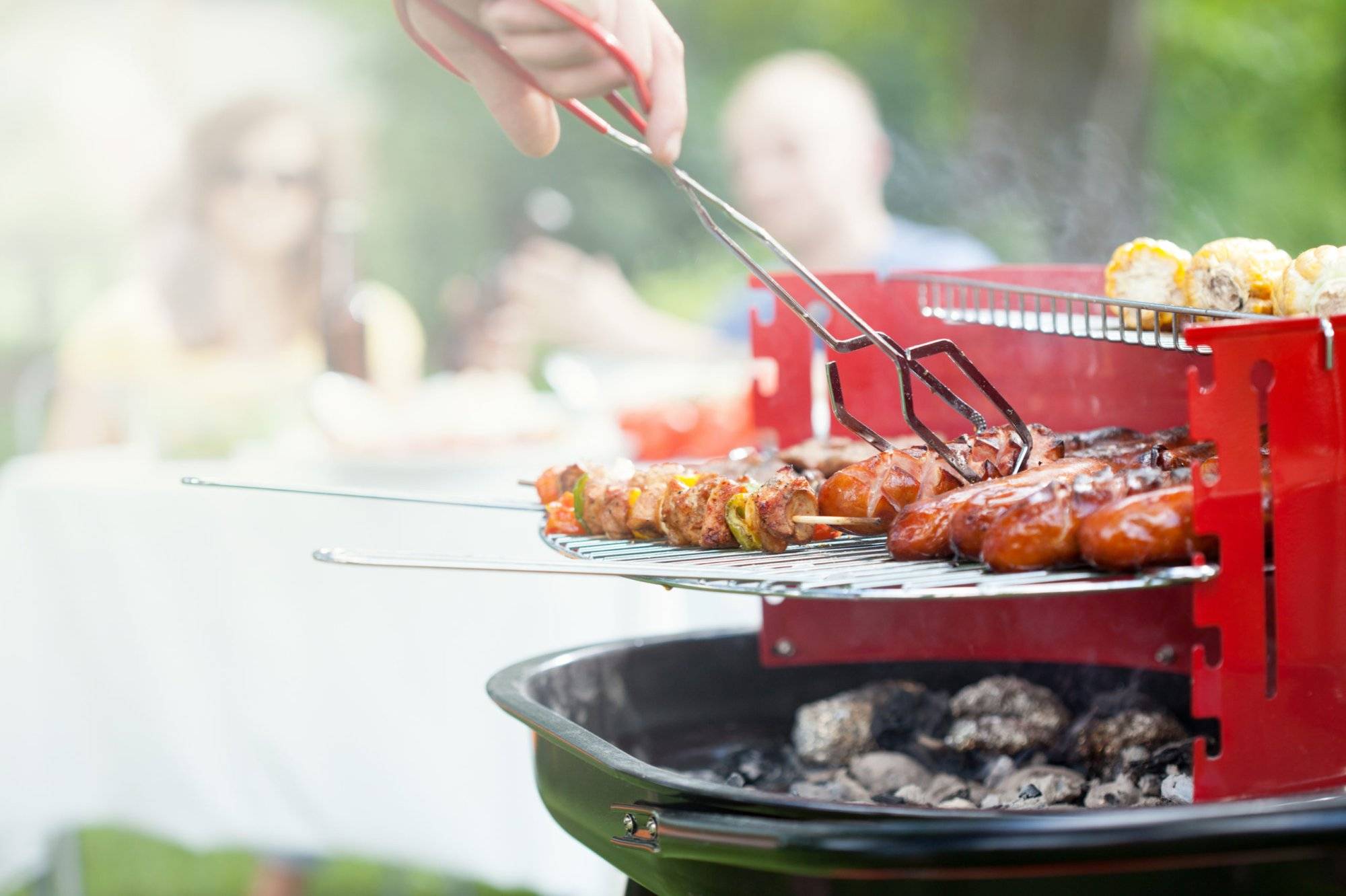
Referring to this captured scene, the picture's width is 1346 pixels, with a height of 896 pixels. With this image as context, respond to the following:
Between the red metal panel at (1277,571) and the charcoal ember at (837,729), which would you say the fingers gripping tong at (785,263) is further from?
the charcoal ember at (837,729)

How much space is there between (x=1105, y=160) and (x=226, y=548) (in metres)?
6.53

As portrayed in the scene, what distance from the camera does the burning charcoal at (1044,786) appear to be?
1.79m

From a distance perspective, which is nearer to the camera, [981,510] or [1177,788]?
[981,510]

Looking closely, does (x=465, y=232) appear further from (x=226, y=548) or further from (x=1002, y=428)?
(x=1002, y=428)

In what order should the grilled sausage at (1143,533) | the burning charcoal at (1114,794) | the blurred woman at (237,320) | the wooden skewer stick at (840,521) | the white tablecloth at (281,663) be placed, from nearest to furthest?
the grilled sausage at (1143,533), the wooden skewer stick at (840,521), the burning charcoal at (1114,794), the white tablecloth at (281,663), the blurred woman at (237,320)

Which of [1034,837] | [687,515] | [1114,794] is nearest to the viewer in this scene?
[1034,837]

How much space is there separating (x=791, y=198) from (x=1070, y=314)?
492cm

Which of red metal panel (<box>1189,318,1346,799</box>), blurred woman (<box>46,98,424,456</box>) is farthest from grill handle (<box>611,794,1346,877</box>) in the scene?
blurred woman (<box>46,98,424,456</box>)

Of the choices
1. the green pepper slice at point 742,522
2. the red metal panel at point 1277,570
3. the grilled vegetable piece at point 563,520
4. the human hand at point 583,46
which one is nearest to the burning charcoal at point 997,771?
the red metal panel at point 1277,570

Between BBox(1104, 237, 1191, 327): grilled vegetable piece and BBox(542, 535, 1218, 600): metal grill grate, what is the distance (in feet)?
1.85

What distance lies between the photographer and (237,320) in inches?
320

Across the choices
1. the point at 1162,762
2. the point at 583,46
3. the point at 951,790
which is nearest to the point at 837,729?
the point at 951,790

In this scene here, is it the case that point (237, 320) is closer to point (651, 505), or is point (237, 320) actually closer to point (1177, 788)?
point (651, 505)

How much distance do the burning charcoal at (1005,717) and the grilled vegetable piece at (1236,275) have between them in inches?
27.4
